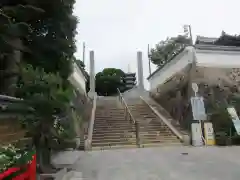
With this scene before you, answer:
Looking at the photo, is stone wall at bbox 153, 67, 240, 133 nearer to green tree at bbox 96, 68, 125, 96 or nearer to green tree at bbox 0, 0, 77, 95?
green tree at bbox 0, 0, 77, 95

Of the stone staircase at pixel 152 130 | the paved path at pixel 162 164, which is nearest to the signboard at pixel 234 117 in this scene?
the paved path at pixel 162 164

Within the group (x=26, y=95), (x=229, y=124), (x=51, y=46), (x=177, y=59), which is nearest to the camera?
(x=26, y=95)

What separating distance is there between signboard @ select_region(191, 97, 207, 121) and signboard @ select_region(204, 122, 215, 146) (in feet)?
2.50

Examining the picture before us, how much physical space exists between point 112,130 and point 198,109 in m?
4.27

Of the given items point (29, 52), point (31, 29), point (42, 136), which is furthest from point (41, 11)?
point (42, 136)

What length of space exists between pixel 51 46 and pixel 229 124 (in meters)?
8.45

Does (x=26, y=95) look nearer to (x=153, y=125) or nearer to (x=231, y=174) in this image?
(x=231, y=174)

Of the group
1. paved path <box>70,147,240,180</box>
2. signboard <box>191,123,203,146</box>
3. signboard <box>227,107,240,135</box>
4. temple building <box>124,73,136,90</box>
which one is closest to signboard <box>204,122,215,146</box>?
signboard <box>191,123,203,146</box>

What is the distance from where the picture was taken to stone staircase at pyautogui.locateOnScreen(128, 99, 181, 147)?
12.4 m

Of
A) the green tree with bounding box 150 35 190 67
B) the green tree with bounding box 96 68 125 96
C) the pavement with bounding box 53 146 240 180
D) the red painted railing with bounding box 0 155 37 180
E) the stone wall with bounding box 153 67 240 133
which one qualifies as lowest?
the pavement with bounding box 53 146 240 180

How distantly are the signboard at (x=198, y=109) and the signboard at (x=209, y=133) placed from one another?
2.50 feet

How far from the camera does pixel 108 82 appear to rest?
114 ft

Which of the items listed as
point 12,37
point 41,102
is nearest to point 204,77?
point 12,37

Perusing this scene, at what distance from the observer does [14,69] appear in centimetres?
777
